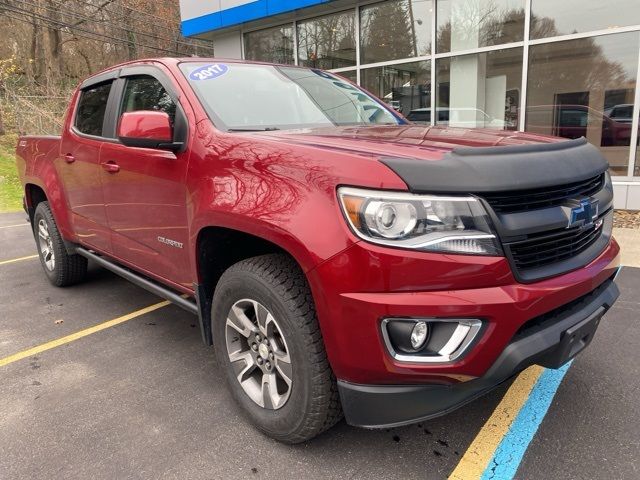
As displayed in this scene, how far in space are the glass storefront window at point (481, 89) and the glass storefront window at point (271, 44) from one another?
3.85m

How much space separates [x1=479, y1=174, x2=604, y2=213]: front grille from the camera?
73.6 inches

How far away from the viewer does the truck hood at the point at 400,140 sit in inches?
79.0

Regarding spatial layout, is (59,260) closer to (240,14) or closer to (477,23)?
(477,23)

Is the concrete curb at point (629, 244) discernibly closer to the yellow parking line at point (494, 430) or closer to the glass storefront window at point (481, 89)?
the yellow parking line at point (494, 430)

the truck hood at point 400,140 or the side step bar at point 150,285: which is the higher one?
the truck hood at point 400,140

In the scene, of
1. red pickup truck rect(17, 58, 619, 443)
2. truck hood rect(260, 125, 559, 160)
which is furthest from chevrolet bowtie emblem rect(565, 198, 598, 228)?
truck hood rect(260, 125, 559, 160)

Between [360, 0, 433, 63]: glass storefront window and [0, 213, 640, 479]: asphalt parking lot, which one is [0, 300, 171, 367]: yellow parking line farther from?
[360, 0, 433, 63]: glass storefront window

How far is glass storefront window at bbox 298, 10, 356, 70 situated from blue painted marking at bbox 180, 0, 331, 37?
88 cm

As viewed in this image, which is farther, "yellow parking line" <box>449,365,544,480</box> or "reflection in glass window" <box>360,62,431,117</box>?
"reflection in glass window" <box>360,62,431,117</box>

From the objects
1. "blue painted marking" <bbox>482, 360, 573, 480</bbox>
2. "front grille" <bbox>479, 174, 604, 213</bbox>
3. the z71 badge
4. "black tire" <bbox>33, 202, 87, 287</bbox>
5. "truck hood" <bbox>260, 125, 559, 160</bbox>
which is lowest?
"blue painted marking" <bbox>482, 360, 573, 480</bbox>

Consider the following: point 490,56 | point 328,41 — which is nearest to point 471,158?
point 490,56

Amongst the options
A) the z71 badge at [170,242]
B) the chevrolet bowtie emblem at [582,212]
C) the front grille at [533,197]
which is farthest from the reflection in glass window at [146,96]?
the chevrolet bowtie emblem at [582,212]

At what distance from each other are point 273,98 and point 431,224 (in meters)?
1.71

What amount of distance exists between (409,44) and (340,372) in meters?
9.14
